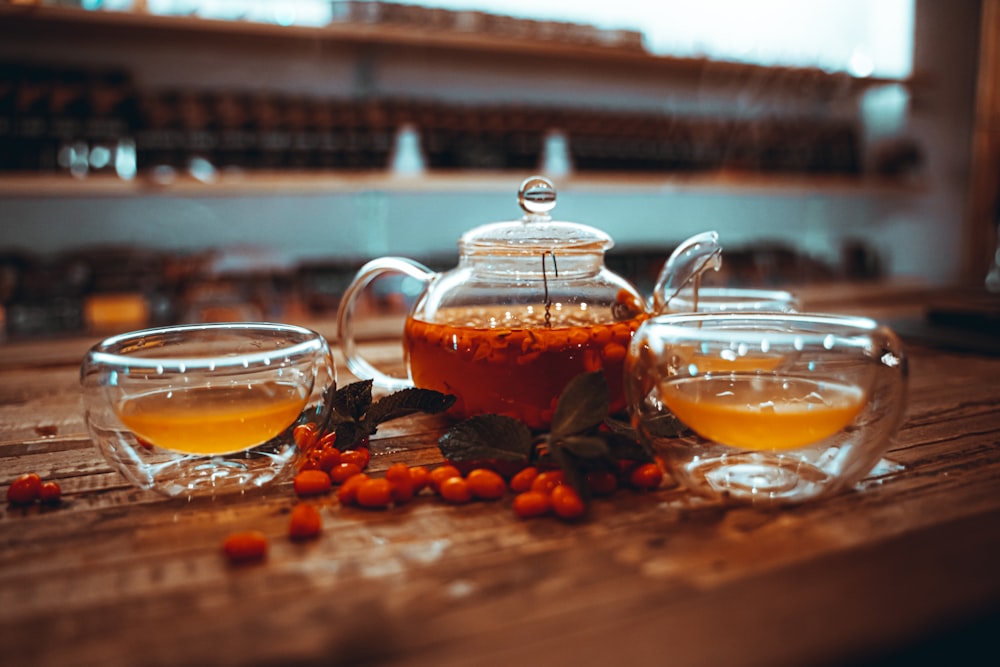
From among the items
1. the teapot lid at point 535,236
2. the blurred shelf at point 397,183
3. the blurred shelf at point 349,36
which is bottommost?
the teapot lid at point 535,236

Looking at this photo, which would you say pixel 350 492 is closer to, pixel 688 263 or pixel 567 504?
pixel 567 504

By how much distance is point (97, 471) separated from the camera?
689 millimetres

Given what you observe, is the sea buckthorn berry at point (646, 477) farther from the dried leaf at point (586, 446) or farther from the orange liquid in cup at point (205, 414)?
the orange liquid in cup at point (205, 414)

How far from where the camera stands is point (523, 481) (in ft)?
2.00

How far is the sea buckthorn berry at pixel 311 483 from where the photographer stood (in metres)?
0.62

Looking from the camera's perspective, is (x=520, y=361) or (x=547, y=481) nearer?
(x=547, y=481)

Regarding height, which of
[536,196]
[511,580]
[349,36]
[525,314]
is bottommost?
[511,580]

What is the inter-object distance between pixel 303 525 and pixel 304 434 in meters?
0.13

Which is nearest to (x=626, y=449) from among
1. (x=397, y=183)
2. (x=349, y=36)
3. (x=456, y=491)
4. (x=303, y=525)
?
(x=456, y=491)

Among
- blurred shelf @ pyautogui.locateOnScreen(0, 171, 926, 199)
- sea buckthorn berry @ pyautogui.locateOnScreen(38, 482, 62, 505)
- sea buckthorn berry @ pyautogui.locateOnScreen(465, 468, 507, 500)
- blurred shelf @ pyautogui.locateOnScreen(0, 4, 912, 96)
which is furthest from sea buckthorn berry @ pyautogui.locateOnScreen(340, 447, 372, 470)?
blurred shelf @ pyautogui.locateOnScreen(0, 4, 912, 96)

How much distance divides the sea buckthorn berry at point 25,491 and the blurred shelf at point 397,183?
6.29 feet

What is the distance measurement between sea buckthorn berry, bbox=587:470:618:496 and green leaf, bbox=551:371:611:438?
1.5 inches

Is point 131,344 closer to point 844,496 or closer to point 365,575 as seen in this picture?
point 365,575

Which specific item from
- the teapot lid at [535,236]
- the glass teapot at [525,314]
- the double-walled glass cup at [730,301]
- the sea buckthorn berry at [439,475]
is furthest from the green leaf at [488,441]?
the double-walled glass cup at [730,301]
